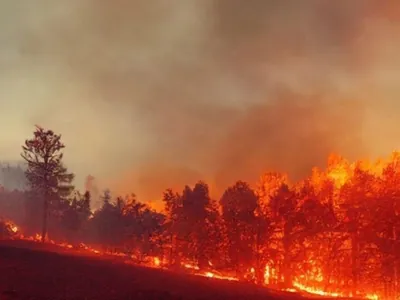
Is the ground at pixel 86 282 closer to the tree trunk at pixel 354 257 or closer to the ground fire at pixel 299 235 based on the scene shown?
the ground fire at pixel 299 235

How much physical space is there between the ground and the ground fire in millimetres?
16983

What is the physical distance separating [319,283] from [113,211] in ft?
135

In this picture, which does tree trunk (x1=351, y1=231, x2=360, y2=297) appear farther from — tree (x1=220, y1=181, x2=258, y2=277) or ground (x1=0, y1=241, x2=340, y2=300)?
ground (x1=0, y1=241, x2=340, y2=300)

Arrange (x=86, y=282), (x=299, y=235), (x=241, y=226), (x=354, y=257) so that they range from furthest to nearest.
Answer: (x=241, y=226) < (x=299, y=235) < (x=354, y=257) < (x=86, y=282)

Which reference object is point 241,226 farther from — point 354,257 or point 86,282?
point 86,282

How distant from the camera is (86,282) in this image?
33.8 meters

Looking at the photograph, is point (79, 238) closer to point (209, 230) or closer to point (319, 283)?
point (209, 230)

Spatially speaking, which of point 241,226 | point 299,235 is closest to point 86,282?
point 241,226

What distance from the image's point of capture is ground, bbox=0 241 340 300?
29.6 meters

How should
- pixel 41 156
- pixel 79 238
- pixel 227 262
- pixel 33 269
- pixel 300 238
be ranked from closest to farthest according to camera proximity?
pixel 33 269 < pixel 300 238 < pixel 227 262 < pixel 41 156 < pixel 79 238

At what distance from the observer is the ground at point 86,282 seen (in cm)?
2964

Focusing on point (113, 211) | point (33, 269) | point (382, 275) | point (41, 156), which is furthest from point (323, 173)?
point (33, 269)

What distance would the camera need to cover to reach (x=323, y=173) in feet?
271

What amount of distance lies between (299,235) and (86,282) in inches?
1297
